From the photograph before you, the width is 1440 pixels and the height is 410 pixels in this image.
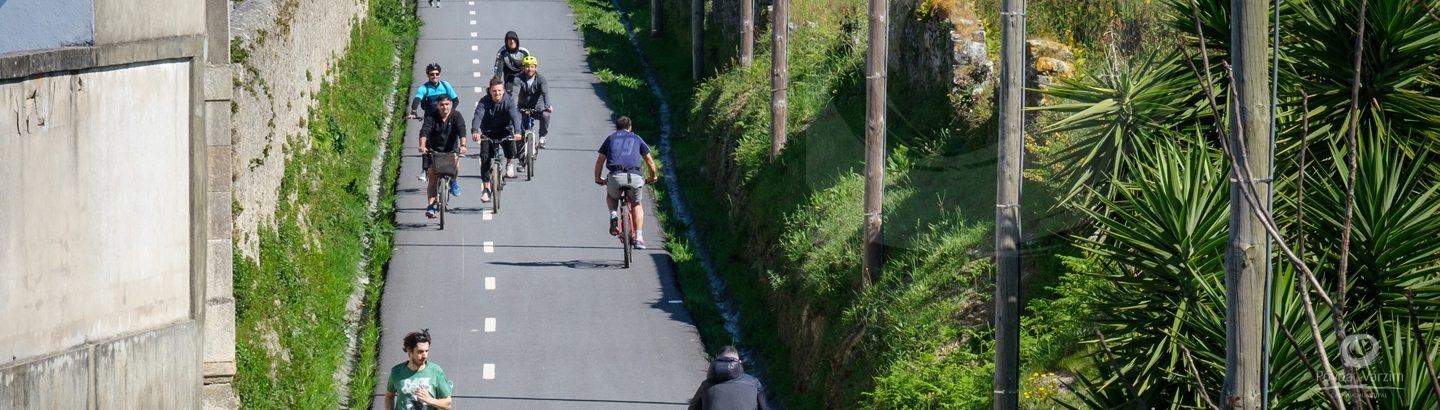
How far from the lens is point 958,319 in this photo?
14.9 m

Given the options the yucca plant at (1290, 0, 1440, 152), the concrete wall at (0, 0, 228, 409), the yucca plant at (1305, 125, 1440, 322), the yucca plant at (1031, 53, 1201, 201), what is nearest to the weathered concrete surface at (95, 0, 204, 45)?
the concrete wall at (0, 0, 228, 409)

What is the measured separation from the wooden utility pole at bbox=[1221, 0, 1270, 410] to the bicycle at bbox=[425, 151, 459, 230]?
15219 mm

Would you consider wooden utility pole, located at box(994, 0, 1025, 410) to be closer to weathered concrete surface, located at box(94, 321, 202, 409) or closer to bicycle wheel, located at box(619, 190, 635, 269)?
weathered concrete surface, located at box(94, 321, 202, 409)

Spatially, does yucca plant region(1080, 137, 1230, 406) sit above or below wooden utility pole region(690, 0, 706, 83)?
below

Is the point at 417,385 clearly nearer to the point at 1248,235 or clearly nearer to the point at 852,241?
the point at 1248,235

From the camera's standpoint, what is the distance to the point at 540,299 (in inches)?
763

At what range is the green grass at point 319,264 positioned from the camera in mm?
14766

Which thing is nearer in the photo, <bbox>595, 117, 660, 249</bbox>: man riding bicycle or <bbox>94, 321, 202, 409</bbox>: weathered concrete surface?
<bbox>94, 321, 202, 409</bbox>: weathered concrete surface

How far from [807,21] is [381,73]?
28.1ft

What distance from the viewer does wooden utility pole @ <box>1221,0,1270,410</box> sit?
6.83m

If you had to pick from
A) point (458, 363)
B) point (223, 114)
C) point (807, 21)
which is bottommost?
point (458, 363)

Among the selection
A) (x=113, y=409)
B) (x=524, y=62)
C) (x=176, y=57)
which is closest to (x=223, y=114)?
(x=176, y=57)

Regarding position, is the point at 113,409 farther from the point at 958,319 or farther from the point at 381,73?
the point at 381,73

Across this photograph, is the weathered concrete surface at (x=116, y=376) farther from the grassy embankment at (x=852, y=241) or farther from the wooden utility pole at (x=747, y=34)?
the wooden utility pole at (x=747, y=34)
